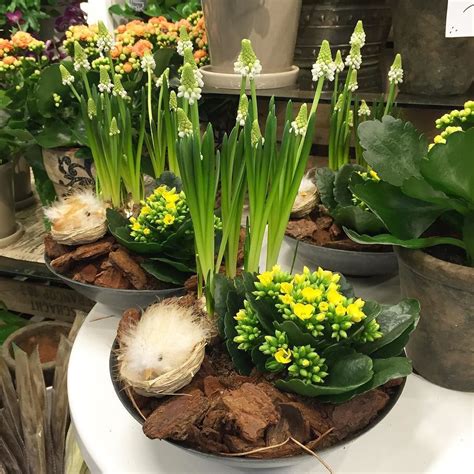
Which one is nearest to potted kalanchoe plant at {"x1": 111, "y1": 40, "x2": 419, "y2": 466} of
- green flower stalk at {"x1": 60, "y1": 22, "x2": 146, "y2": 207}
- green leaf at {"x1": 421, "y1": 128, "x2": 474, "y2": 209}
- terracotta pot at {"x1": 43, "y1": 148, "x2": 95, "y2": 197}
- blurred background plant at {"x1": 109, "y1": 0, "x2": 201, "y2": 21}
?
green leaf at {"x1": 421, "y1": 128, "x2": 474, "y2": 209}

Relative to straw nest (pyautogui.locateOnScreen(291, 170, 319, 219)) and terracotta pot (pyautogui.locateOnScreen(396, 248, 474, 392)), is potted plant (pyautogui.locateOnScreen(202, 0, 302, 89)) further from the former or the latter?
terracotta pot (pyautogui.locateOnScreen(396, 248, 474, 392))

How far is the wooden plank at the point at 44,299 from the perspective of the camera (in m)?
1.27

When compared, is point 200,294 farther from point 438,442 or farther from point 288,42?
point 288,42

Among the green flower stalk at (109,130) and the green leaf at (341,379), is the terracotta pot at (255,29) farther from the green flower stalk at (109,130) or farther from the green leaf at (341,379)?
the green leaf at (341,379)

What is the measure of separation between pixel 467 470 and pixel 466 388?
101mm

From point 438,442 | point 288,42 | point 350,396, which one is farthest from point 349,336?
point 288,42

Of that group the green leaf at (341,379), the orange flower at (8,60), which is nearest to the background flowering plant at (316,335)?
the green leaf at (341,379)

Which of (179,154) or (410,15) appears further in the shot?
(410,15)

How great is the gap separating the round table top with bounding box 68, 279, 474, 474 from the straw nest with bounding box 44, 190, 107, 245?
0.16 metres

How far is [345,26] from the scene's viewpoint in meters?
0.96

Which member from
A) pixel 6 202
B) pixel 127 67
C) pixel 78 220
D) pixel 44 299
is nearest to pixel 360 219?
pixel 78 220

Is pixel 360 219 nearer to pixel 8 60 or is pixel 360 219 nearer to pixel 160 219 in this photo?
pixel 160 219

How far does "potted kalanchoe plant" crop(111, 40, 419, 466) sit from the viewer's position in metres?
0.42

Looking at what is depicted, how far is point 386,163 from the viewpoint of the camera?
0.54 m
